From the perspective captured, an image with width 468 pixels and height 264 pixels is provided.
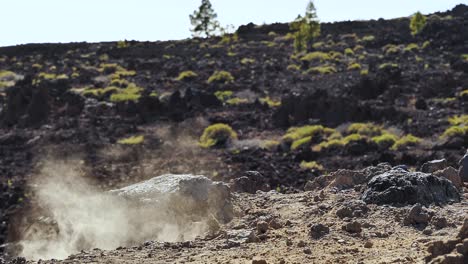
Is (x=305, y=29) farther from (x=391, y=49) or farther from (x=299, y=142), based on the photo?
(x=299, y=142)

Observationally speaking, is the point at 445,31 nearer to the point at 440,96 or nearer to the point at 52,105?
the point at 440,96

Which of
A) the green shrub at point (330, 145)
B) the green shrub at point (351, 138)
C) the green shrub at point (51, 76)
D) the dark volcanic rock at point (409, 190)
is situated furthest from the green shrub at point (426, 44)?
the dark volcanic rock at point (409, 190)

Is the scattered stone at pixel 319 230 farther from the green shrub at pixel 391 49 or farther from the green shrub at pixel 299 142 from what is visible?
the green shrub at pixel 391 49

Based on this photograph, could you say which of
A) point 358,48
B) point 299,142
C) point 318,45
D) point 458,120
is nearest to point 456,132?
point 458,120

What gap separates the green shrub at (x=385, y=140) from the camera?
1201 inches

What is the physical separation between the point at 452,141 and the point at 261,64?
116ft

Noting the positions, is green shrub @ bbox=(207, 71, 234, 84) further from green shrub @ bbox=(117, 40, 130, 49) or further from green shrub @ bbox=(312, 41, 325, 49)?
green shrub @ bbox=(117, 40, 130, 49)

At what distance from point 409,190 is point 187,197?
3915 mm

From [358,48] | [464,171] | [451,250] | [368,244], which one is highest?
[451,250]

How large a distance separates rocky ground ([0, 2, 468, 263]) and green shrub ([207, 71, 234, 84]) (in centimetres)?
27

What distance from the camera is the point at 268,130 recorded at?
37844mm

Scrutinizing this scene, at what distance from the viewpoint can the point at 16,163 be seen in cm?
3095

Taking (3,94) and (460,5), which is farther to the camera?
(460,5)

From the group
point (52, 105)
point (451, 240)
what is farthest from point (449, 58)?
point (451, 240)
